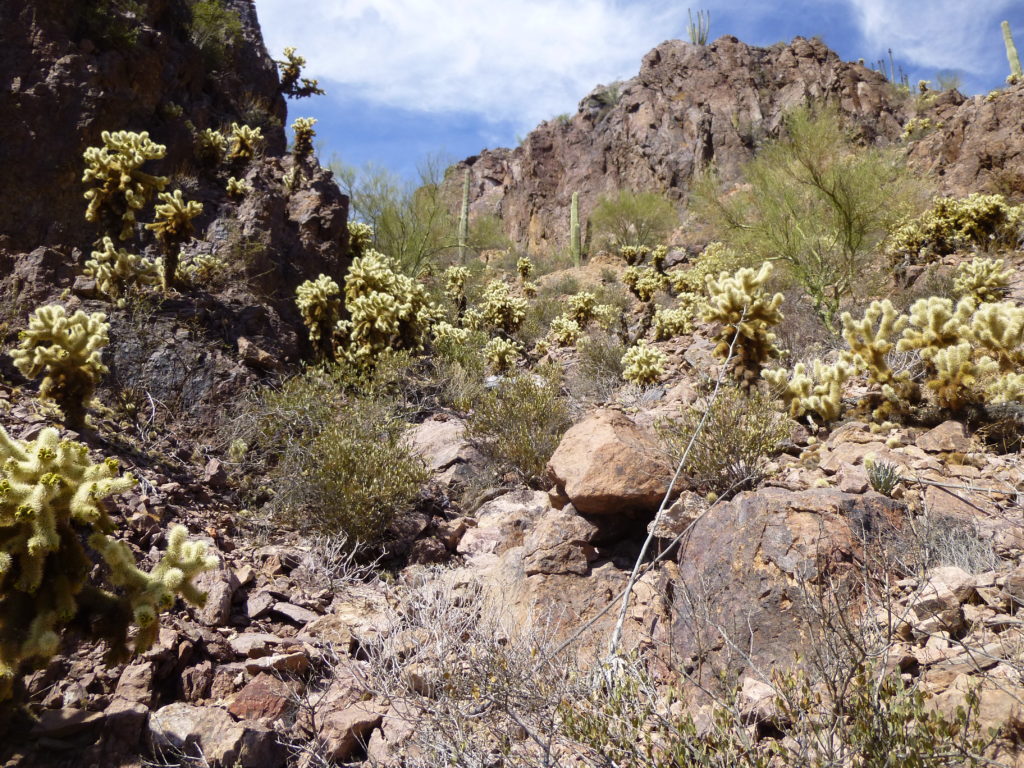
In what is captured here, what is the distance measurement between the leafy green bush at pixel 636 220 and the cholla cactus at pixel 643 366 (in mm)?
16839

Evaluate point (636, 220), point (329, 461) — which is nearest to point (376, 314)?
point (329, 461)

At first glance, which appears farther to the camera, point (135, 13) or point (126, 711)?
point (135, 13)

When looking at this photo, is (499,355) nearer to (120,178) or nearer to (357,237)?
(357,237)

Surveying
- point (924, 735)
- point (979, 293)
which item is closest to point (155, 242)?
point (924, 735)

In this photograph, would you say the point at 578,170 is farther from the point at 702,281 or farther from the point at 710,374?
the point at 710,374

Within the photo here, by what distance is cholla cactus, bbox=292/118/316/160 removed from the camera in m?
9.52

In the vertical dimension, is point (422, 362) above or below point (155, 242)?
below

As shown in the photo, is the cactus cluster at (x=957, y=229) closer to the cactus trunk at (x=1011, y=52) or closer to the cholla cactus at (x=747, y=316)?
the cholla cactus at (x=747, y=316)

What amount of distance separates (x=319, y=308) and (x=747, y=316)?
18.0 feet

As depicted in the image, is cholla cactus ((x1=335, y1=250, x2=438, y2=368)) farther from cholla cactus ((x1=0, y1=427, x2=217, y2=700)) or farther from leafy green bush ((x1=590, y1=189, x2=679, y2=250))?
leafy green bush ((x1=590, y1=189, x2=679, y2=250))

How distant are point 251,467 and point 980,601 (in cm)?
529

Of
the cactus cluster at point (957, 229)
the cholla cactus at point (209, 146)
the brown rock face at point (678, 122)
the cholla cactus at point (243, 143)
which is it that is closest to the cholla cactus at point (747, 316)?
the cholla cactus at point (243, 143)

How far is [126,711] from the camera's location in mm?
2477

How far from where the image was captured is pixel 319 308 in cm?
800
